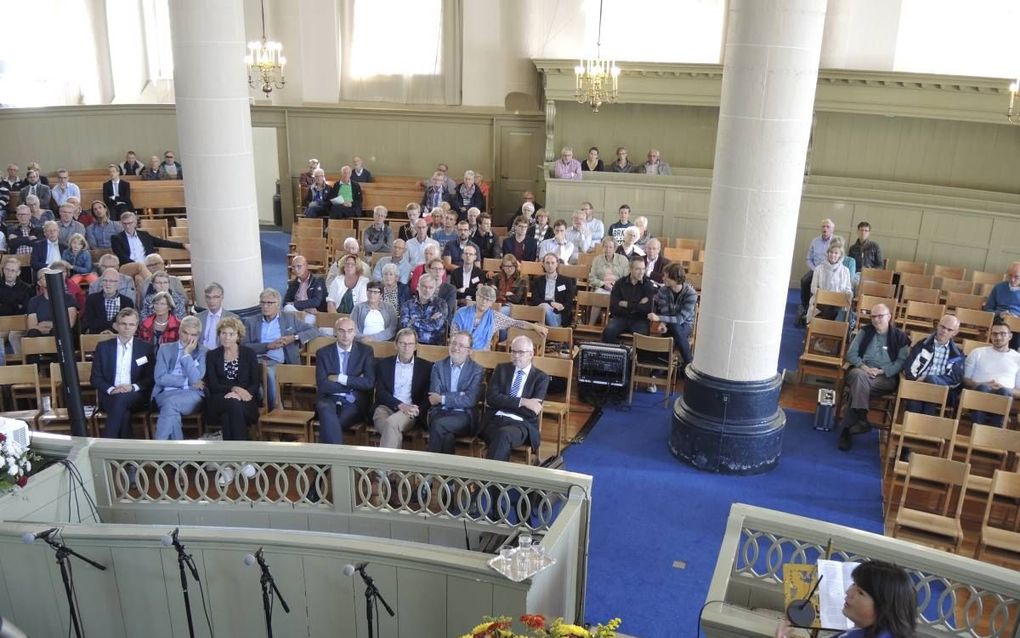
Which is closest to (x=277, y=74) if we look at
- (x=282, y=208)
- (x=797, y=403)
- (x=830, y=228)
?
(x=282, y=208)

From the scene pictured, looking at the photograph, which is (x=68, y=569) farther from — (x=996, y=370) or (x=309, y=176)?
(x=309, y=176)

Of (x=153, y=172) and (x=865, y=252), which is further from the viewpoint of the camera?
(x=153, y=172)

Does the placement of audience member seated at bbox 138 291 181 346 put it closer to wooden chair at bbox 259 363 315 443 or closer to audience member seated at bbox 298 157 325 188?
wooden chair at bbox 259 363 315 443

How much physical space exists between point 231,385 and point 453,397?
181cm

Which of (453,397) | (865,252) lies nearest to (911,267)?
(865,252)

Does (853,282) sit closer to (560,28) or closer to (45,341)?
(560,28)

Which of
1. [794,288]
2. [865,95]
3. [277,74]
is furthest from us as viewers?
[277,74]

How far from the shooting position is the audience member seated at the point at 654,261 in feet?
33.0

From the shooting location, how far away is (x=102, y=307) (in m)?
8.32

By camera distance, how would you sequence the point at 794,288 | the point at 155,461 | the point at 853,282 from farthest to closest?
the point at 794,288, the point at 853,282, the point at 155,461

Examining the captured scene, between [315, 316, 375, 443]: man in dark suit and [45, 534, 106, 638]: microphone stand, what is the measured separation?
7.59 feet

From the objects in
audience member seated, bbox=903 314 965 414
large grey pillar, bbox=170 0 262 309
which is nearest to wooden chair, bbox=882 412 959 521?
audience member seated, bbox=903 314 965 414

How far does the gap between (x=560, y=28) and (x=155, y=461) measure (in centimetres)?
1129

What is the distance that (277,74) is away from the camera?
16.0m
